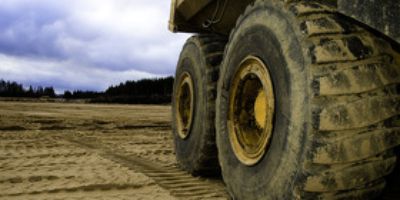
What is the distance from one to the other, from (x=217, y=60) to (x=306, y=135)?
6.83 feet

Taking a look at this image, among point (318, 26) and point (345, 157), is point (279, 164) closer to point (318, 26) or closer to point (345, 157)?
point (345, 157)

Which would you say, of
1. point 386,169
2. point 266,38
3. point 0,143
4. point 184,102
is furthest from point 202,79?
point 0,143

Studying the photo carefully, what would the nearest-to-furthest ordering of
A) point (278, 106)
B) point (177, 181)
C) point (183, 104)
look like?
point (278, 106) < point (177, 181) < point (183, 104)

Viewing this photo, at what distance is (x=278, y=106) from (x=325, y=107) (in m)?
0.40

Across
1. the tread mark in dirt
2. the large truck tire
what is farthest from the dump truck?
the tread mark in dirt

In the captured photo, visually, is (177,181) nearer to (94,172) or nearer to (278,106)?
(94,172)

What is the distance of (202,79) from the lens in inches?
159

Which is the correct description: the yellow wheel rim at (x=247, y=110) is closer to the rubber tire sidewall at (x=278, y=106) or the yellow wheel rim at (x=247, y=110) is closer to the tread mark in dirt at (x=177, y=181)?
the rubber tire sidewall at (x=278, y=106)

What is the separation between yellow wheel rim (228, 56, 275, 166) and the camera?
8.87 feet

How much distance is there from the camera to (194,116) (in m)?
4.20

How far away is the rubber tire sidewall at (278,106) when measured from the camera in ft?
6.99

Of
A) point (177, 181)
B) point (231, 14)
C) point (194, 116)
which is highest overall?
point (231, 14)

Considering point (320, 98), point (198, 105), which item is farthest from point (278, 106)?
point (198, 105)

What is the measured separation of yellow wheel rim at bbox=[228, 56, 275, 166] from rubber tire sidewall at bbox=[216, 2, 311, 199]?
0.20 ft
